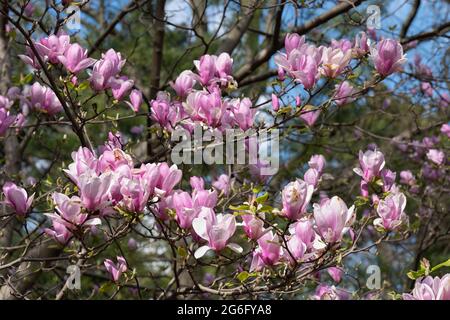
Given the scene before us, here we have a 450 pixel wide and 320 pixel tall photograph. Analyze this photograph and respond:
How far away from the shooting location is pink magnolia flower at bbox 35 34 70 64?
6.54 ft

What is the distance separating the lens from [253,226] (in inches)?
64.9

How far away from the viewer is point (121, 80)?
219 centimetres

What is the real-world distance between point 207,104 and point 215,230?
0.51 m

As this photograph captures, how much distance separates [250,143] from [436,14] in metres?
2.10

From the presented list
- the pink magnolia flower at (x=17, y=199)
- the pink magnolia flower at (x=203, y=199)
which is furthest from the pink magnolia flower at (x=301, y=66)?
the pink magnolia flower at (x=17, y=199)

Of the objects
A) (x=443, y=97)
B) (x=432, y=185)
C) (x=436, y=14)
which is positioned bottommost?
(x=432, y=185)

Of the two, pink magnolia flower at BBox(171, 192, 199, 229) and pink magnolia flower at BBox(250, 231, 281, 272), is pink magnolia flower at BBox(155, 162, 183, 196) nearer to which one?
pink magnolia flower at BBox(171, 192, 199, 229)

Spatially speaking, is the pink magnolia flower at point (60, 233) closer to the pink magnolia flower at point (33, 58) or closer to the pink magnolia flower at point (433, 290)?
the pink magnolia flower at point (33, 58)

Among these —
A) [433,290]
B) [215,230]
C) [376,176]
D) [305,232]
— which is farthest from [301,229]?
[376,176]

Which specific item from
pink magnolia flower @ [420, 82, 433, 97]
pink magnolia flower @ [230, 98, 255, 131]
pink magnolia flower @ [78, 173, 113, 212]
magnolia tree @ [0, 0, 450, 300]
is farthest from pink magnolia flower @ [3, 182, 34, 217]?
pink magnolia flower @ [420, 82, 433, 97]

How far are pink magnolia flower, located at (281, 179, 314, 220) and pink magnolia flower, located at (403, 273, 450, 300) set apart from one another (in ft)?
1.09
